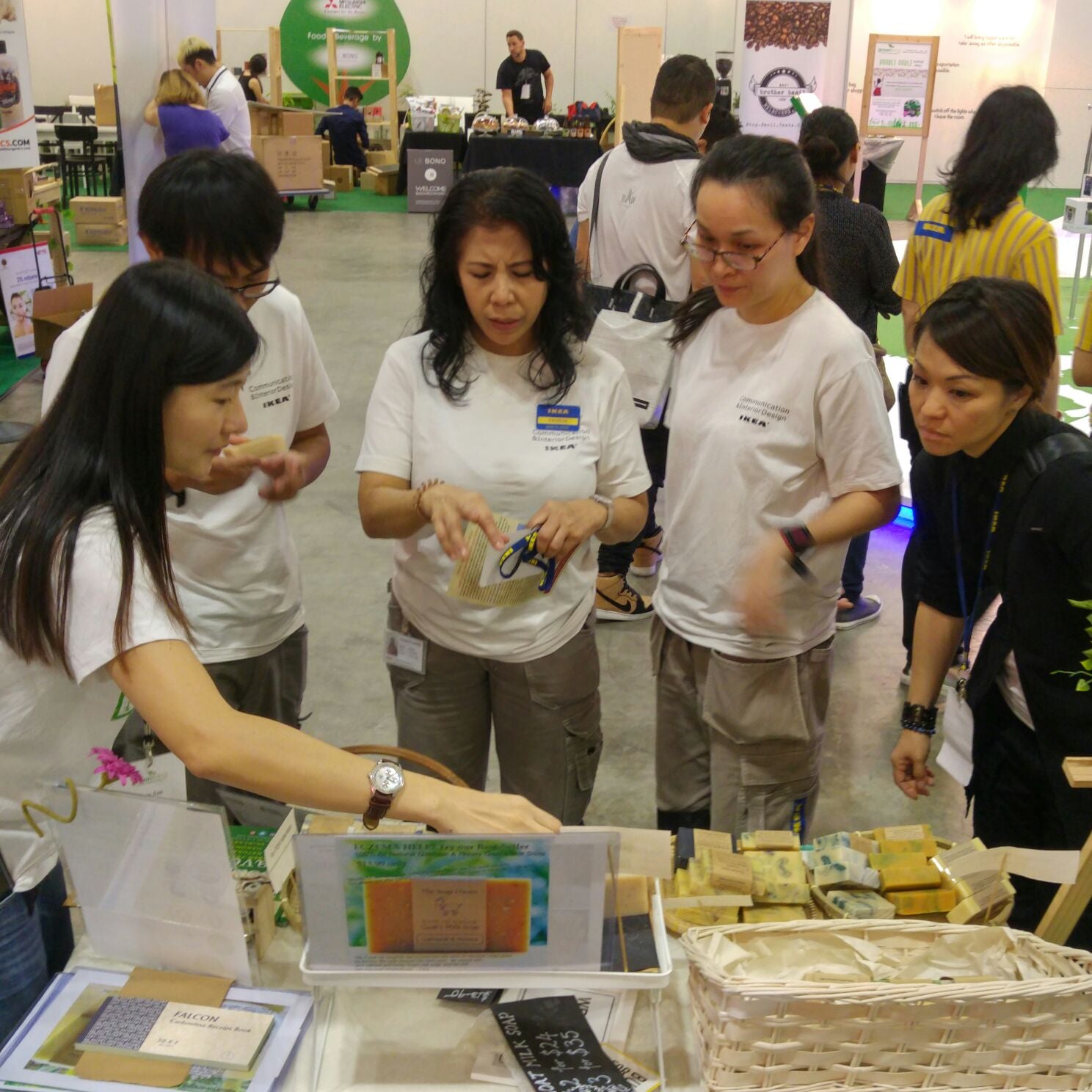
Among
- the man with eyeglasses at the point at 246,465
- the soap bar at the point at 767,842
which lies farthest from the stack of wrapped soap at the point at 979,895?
the man with eyeglasses at the point at 246,465

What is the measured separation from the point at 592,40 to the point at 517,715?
15.6 m

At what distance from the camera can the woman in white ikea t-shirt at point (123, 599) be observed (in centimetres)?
127

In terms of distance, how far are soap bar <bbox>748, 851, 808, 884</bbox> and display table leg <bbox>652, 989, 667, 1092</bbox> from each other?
0.25 m

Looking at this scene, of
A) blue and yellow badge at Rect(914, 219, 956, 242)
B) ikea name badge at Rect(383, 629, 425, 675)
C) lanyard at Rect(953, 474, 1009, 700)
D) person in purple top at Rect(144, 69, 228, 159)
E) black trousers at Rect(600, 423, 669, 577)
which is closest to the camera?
lanyard at Rect(953, 474, 1009, 700)

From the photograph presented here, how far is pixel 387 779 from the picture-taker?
1.33 m

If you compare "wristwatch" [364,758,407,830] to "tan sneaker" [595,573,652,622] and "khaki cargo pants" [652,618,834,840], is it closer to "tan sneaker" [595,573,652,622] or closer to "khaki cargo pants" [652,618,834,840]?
"khaki cargo pants" [652,618,834,840]

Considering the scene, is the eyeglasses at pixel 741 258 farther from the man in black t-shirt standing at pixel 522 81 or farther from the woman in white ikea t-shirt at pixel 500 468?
the man in black t-shirt standing at pixel 522 81

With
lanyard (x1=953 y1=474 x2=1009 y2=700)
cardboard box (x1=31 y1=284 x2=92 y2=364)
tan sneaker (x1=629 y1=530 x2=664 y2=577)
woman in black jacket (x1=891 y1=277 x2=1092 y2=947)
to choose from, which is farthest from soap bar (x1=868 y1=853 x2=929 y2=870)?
cardboard box (x1=31 y1=284 x2=92 y2=364)

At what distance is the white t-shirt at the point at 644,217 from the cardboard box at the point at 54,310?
360 cm

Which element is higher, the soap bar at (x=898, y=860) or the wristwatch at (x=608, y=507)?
the wristwatch at (x=608, y=507)

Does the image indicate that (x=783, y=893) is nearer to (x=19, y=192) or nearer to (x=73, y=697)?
(x=73, y=697)

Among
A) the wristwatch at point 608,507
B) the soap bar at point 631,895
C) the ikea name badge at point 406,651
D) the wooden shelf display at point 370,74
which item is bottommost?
the ikea name badge at point 406,651

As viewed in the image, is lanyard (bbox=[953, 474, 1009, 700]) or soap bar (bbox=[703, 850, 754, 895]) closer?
soap bar (bbox=[703, 850, 754, 895])

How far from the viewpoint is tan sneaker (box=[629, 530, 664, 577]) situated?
15.3 ft
